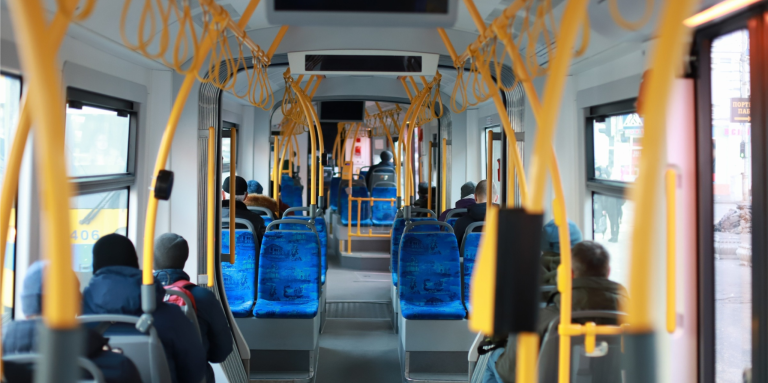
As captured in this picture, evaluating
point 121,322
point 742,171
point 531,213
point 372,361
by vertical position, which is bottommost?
point 372,361

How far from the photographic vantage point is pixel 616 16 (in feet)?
4.87

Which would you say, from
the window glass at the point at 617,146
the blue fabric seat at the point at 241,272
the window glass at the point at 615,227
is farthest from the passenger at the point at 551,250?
the blue fabric seat at the point at 241,272

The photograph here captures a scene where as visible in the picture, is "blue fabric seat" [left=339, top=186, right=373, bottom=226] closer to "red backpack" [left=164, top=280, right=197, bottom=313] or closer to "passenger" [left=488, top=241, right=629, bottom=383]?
"red backpack" [left=164, top=280, right=197, bottom=313]

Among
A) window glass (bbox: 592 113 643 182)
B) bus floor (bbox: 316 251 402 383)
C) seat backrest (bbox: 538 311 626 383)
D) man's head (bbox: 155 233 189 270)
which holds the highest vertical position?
window glass (bbox: 592 113 643 182)

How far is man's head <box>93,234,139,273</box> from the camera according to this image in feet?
7.41

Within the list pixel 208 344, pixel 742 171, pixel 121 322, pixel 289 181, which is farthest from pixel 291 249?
pixel 289 181

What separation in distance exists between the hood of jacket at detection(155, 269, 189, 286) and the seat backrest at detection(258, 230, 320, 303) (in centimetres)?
149

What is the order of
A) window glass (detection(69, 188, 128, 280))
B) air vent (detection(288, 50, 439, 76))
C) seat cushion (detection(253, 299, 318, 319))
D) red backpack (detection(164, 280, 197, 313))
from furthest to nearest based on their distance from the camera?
seat cushion (detection(253, 299, 318, 319)) < air vent (detection(288, 50, 439, 76)) < window glass (detection(69, 188, 128, 280)) < red backpack (detection(164, 280, 197, 313))

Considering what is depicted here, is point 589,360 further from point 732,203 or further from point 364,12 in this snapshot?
point 364,12

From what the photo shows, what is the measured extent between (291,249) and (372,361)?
3.62ft

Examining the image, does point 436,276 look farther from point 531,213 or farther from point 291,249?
point 531,213

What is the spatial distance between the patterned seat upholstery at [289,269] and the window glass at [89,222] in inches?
40.6

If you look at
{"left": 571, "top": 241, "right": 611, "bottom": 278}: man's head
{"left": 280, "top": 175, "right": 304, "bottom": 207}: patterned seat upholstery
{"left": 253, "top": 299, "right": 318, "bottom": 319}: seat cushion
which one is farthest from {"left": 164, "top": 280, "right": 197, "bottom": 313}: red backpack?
{"left": 280, "top": 175, "right": 304, "bottom": 207}: patterned seat upholstery

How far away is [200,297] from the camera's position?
2584mm
